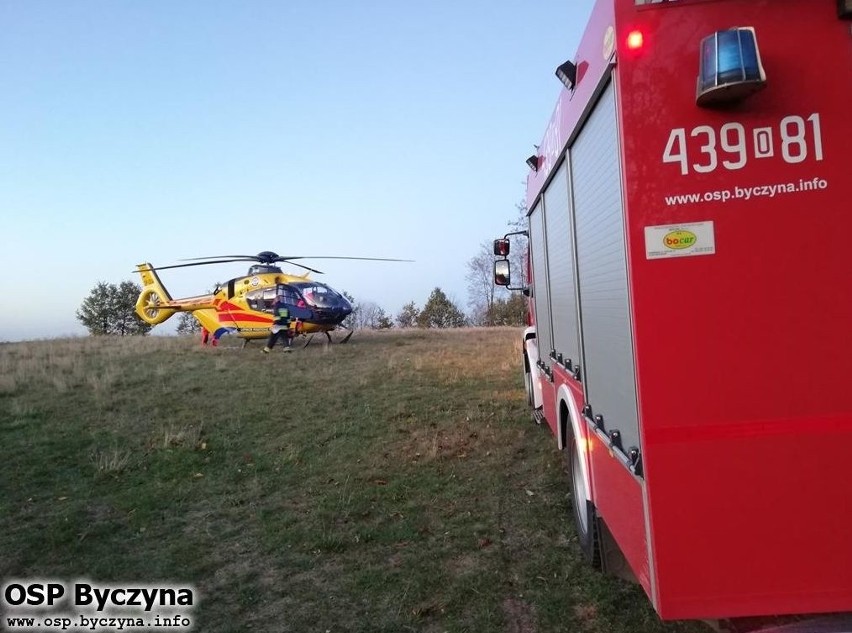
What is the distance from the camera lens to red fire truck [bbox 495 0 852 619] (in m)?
2.28

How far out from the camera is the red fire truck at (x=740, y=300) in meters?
2.28

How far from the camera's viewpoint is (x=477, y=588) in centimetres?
420

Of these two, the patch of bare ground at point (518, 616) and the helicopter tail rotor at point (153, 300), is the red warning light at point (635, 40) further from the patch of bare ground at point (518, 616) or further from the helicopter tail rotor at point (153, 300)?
the helicopter tail rotor at point (153, 300)

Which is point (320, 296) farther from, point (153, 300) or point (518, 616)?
point (518, 616)

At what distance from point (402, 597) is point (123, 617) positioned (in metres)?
1.88

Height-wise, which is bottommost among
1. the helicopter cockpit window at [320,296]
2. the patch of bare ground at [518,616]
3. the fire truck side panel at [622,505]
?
the patch of bare ground at [518,616]

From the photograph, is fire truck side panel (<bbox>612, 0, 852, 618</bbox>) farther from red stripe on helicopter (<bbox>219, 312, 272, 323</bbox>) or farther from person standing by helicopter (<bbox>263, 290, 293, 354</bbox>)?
red stripe on helicopter (<bbox>219, 312, 272, 323</bbox>)

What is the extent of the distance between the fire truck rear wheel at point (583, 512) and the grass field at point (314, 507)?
0.50ft

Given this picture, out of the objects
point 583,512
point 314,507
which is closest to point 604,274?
point 583,512

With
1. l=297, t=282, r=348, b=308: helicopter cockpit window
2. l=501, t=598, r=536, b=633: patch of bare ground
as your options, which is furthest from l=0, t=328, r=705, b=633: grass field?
l=297, t=282, r=348, b=308: helicopter cockpit window

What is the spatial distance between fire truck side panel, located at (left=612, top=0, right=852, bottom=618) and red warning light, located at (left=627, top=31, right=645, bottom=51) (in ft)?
0.08

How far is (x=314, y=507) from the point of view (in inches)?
233

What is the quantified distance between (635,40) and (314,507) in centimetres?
494

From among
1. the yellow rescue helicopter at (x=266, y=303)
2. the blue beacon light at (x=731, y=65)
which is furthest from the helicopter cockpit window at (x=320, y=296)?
the blue beacon light at (x=731, y=65)
